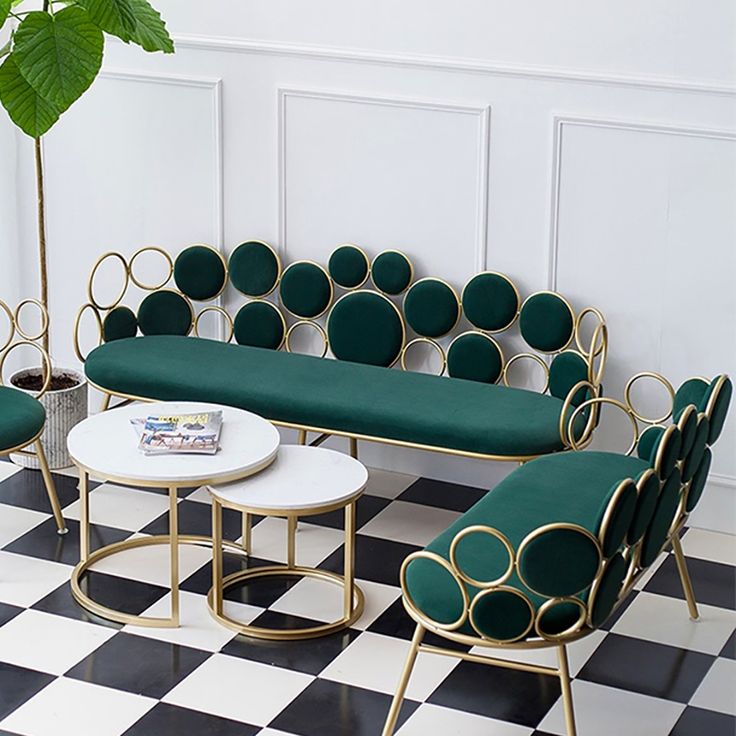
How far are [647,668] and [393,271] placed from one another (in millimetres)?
1793

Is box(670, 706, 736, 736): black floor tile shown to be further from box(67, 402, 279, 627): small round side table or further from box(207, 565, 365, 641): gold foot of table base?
box(67, 402, 279, 627): small round side table

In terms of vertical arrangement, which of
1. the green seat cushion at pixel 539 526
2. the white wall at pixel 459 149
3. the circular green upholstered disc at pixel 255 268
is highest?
the white wall at pixel 459 149

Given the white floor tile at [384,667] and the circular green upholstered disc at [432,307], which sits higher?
the circular green upholstered disc at [432,307]

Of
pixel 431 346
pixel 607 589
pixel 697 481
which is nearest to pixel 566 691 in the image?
pixel 607 589

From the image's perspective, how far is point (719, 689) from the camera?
3895 millimetres

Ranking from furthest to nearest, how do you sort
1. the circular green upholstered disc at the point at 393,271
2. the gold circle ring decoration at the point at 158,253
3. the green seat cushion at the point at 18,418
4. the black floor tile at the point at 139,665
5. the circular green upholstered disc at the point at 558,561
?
the gold circle ring decoration at the point at 158,253
the circular green upholstered disc at the point at 393,271
the green seat cushion at the point at 18,418
the black floor tile at the point at 139,665
the circular green upholstered disc at the point at 558,561

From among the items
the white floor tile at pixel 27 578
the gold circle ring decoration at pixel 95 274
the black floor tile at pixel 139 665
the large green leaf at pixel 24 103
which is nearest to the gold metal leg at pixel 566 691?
the black floor tile at pixel 139 665

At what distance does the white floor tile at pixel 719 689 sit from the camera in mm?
3811

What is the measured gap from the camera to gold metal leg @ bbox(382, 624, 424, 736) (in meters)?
3.46

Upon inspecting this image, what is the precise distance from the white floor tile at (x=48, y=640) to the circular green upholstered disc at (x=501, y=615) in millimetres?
1297

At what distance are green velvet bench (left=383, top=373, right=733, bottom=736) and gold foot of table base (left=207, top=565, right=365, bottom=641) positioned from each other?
0.62m

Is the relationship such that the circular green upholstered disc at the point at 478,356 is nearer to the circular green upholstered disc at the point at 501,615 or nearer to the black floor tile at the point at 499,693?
the black floor tile at the point at 499,693

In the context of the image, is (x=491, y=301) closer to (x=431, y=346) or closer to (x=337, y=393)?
(x=431, y=346)

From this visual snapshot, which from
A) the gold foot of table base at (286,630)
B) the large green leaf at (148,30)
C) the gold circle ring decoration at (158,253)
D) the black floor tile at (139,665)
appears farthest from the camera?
the gold circle ring decoration at (158,253)
